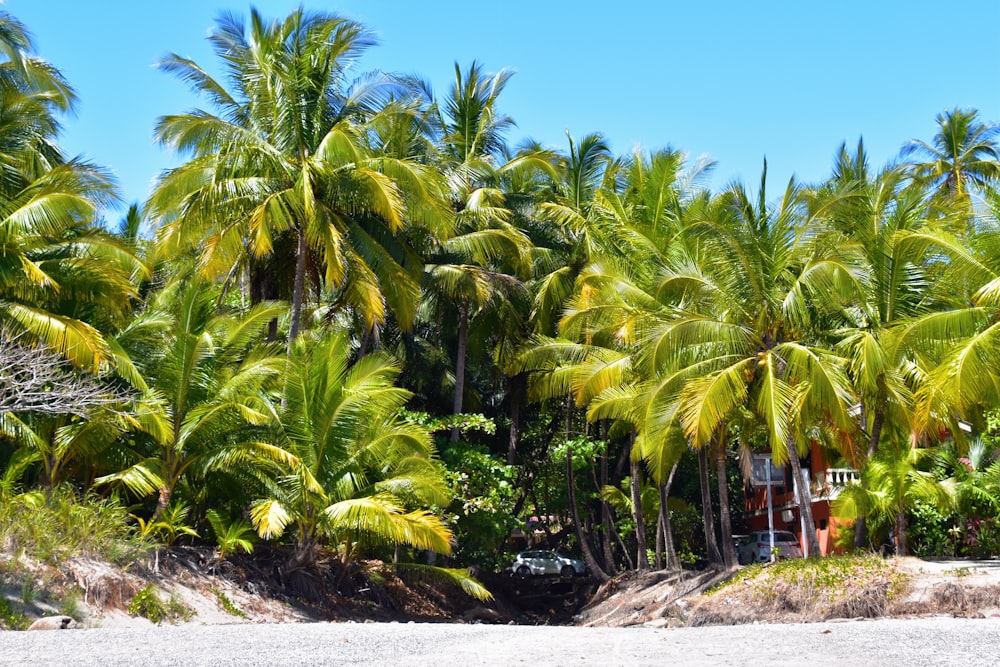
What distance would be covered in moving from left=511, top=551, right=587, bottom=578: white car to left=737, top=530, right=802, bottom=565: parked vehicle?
5.74 m

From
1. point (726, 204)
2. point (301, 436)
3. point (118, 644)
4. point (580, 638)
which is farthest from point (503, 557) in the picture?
point (118, 644)

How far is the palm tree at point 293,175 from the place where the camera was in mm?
17656

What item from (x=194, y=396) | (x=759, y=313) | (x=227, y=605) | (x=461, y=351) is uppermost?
(x=461, y=351)

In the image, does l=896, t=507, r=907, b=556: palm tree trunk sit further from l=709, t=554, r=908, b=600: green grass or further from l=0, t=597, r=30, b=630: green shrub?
l=0, t=597, r=30, b=630: green shrub

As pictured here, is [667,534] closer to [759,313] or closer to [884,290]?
[759,313]

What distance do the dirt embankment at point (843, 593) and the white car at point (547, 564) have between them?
35.1ft

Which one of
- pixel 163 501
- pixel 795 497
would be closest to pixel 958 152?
pixel 795 497

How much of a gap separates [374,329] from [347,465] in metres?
4.30

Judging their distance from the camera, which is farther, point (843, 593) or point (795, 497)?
point (795, 497)

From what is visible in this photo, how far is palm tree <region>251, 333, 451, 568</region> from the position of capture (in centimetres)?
1539

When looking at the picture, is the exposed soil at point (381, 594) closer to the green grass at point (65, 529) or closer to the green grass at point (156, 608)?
the green grass at point (156, 608)

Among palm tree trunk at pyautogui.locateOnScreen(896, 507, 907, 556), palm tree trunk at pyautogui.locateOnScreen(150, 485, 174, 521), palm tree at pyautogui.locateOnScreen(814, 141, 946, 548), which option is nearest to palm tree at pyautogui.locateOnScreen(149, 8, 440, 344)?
palm tree trunk at pyautogui.locateOnScreen(150, 485, 174, 521)

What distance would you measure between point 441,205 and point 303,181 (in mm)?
2711

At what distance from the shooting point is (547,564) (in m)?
29.0
